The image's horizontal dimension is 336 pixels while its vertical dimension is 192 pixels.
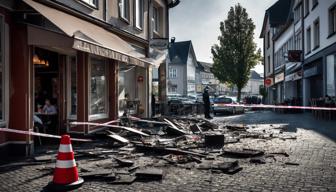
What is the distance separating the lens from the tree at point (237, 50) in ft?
168

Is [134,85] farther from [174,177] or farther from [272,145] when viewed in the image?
[174,177]

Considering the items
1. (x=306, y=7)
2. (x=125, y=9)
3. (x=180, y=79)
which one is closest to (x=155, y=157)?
(x=125, y=9)

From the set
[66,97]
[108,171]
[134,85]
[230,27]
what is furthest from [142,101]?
[230,27]

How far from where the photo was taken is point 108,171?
6801mm

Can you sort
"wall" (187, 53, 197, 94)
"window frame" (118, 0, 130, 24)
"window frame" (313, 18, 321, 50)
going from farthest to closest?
1. "wall" (187, 53, 197, 94)
2. "window frame" (313, 18, 321, 50)
3. "window frame" (118, 0, 130, 24)

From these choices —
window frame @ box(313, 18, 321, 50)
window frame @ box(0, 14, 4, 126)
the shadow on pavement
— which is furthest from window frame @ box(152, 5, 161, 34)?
window frame @ box(0, 14, 4, 126)

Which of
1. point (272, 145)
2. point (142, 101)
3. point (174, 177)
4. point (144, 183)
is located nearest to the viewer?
point (144, 183)

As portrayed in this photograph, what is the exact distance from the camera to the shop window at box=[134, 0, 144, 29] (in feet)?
56.4

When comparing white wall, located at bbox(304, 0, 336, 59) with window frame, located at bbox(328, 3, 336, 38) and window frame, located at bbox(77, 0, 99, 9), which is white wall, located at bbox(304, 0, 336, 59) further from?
window frame, located at bbox(77, 0, 99, 9)

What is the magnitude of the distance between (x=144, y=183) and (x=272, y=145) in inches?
214

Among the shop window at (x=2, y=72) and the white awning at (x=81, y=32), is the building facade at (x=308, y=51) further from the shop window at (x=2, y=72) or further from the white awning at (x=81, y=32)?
the shop window at (x=2, y=72)

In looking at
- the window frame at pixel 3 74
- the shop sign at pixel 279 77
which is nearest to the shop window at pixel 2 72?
the window frame at pixel 3 74

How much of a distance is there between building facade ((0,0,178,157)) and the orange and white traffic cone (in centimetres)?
344

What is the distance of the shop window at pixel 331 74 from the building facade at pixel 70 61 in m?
11.0
